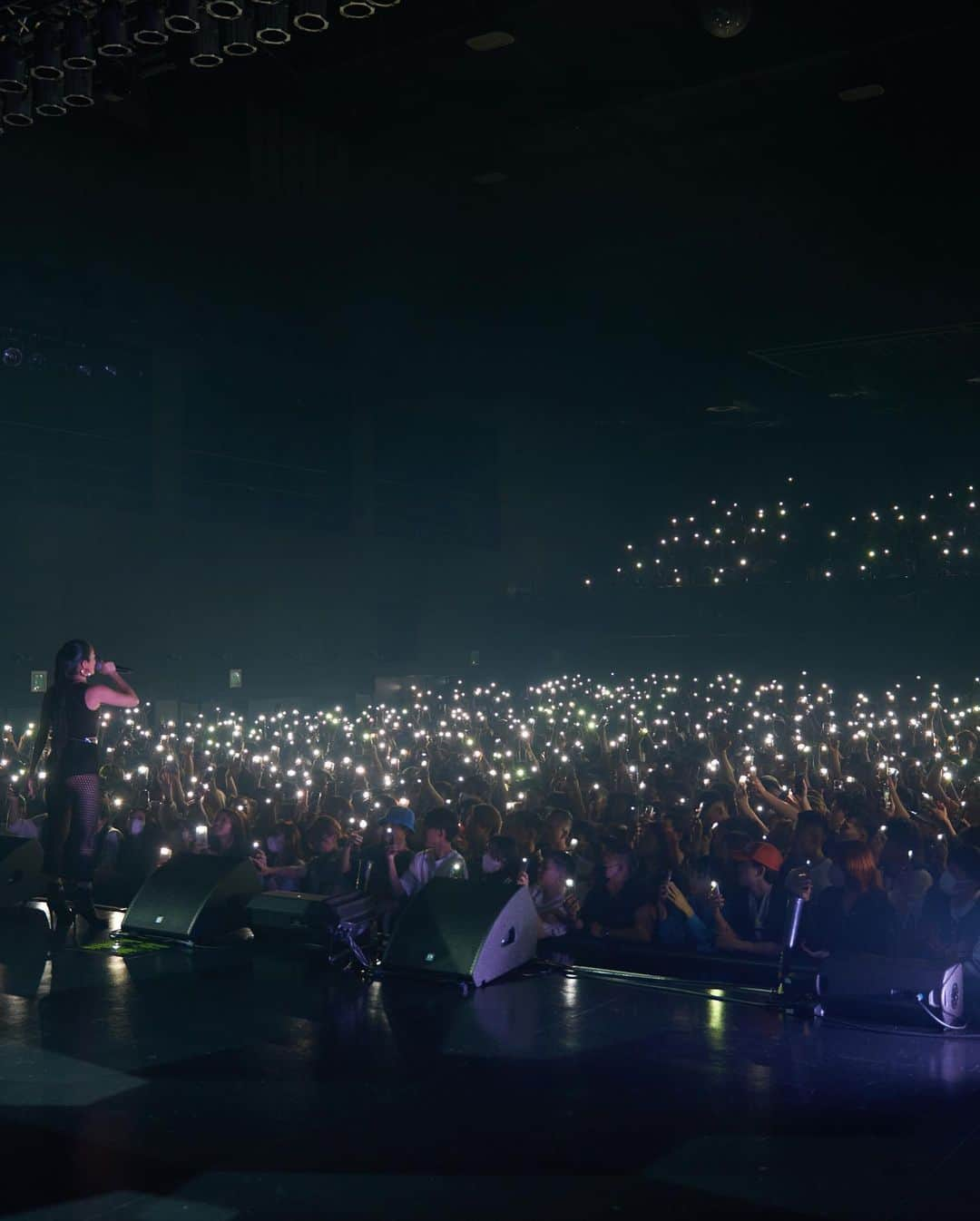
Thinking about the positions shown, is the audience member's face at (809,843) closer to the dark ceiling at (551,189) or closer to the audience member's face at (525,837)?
the audience member's face at (525,837)

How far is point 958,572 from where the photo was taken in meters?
19.4

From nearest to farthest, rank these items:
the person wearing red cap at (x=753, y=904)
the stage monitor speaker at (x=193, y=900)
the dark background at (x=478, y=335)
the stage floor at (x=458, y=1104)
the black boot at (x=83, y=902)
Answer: the stage floor at (x=458, y=1104) → the person wearing red cap at (x=753, y=904) → the stage monitor speaker at (x=193, y=900) → the black boot at (x=83, y=902) → the dark background at (x=478, y=335)

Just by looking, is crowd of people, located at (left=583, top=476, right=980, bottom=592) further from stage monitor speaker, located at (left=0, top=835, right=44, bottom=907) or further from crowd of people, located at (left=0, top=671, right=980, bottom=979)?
stage monitor speaker, located at (left=0, top=835, right=44, bottom=907)

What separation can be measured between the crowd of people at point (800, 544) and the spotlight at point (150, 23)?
16447mm

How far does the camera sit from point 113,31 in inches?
225

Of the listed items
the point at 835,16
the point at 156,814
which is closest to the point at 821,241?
the point at 835,16

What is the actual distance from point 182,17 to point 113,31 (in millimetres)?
412

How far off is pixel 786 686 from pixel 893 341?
8127 millimetres

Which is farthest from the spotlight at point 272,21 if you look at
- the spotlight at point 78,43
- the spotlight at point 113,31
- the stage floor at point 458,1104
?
the stage floor at point 458,1104

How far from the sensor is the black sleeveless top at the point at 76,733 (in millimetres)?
6426

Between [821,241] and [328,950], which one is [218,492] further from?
[328,950]

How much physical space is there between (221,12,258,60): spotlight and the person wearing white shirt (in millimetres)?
4164

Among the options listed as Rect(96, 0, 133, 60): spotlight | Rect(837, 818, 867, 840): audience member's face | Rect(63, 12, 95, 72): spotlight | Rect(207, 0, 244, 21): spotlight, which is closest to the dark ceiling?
Rect(63, 12, 95, 72): spotlight

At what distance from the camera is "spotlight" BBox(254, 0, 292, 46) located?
555 centimetres
